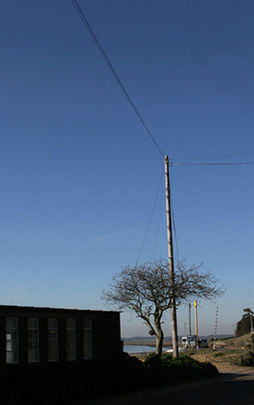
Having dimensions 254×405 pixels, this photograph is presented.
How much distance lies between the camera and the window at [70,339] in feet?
81.7

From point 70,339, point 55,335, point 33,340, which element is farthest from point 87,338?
point 33,340

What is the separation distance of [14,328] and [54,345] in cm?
236

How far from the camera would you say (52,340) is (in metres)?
24.3

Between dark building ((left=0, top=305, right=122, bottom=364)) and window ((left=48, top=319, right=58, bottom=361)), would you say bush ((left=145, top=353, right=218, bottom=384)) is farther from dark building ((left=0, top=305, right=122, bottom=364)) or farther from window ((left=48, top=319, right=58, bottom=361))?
window ((left=48, top=319, right=58, bottom=361))

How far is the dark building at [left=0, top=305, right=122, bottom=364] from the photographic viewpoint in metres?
22.6

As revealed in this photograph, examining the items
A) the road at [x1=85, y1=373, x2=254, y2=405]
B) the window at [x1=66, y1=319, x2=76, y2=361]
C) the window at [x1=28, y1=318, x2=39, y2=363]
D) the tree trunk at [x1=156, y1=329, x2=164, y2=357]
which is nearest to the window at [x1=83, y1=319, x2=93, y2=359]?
the window at [x1=66, y1=319, x2=76, y2=361]

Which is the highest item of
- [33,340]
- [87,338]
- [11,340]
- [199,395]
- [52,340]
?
[11,340]

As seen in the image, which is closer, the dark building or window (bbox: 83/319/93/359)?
the dark building

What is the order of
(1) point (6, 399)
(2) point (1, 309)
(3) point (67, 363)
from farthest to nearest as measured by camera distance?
(3) point (67, 363) → (2) point (1, 309) → (1) point (6, 399)

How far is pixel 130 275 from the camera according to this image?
106 feet

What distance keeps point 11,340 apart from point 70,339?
3405mm

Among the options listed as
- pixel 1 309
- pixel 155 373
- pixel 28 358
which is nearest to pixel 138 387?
pixel 155 373

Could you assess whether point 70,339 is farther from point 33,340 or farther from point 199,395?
point 199,395

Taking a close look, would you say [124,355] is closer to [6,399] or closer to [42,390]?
[42,390]
